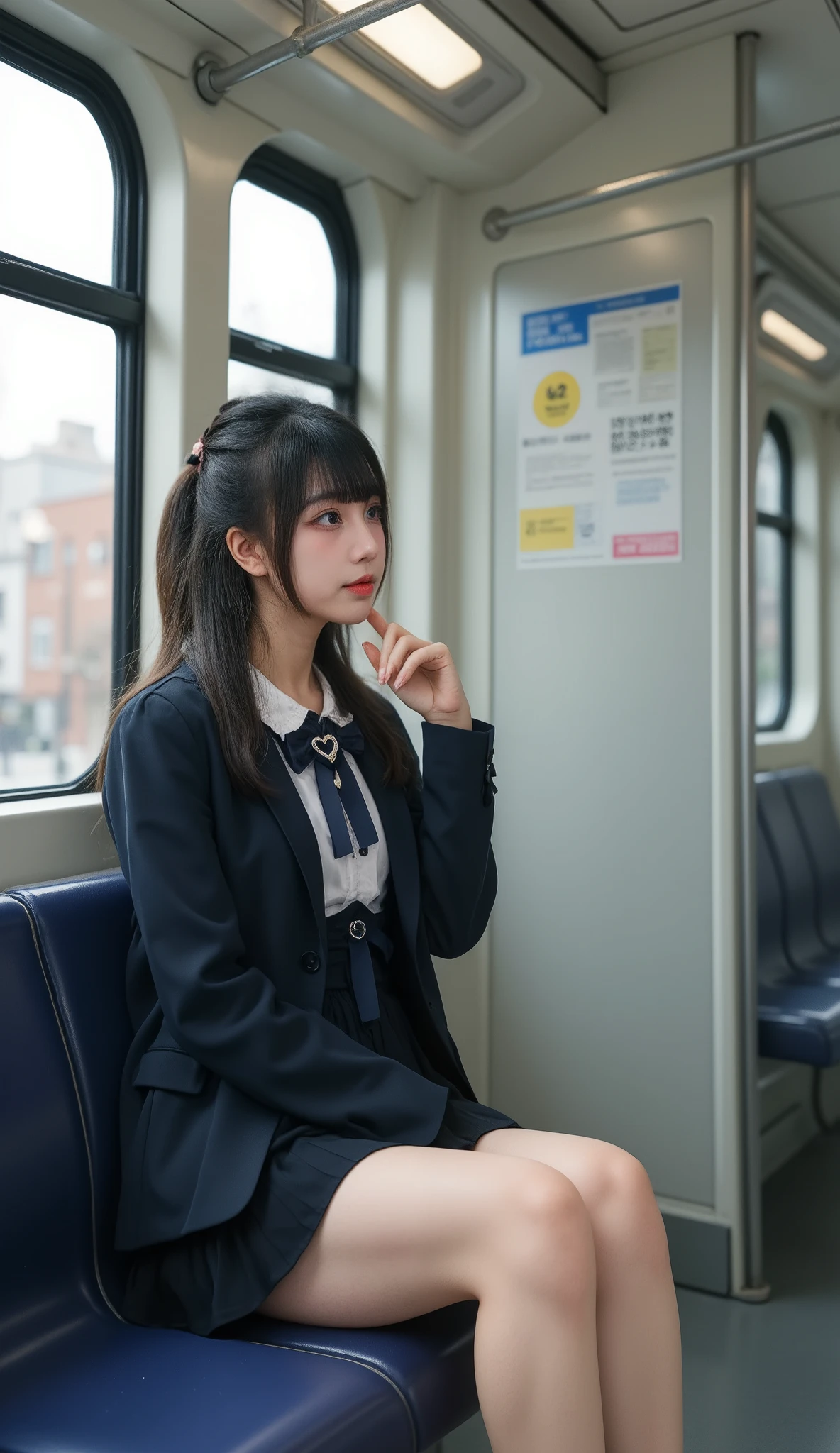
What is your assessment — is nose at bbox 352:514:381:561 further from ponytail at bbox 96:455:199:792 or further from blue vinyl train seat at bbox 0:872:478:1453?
blue vinyl train seat at bbox 0:872:478:1453

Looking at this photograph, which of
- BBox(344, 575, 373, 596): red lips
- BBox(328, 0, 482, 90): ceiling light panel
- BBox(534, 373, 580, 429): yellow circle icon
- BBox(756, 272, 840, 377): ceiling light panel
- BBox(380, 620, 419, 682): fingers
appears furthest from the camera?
BBox(756, 272, 840, 377): ceiling light panel

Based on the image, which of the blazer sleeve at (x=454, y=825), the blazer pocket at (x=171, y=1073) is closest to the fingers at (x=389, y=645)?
the blazer sleeve at (x=454, y=825)

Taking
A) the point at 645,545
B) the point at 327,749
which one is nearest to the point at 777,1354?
the point at 327,749

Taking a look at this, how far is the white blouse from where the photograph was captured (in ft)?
5.98

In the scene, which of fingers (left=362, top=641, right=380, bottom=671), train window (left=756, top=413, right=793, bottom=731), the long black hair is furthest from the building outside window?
train window (left=756, top=413, right=793, bottom=731)

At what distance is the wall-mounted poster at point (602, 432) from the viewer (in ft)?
9.40

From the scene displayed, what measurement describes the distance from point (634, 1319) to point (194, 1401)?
56 centimetres

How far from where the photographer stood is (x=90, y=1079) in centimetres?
175

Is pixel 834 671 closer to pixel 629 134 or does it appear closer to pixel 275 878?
pixel 629 134

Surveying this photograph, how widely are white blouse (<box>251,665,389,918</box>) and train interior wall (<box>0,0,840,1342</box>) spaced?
1.65 feet

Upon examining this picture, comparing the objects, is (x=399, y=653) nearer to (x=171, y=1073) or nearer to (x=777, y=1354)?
(x=171, y=1073)

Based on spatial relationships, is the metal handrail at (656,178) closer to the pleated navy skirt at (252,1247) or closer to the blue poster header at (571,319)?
the blue poster header at (571,319)

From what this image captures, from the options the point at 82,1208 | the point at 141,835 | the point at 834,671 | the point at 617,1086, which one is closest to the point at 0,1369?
the point at 82,1208

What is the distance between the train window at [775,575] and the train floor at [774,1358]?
7.87ft
